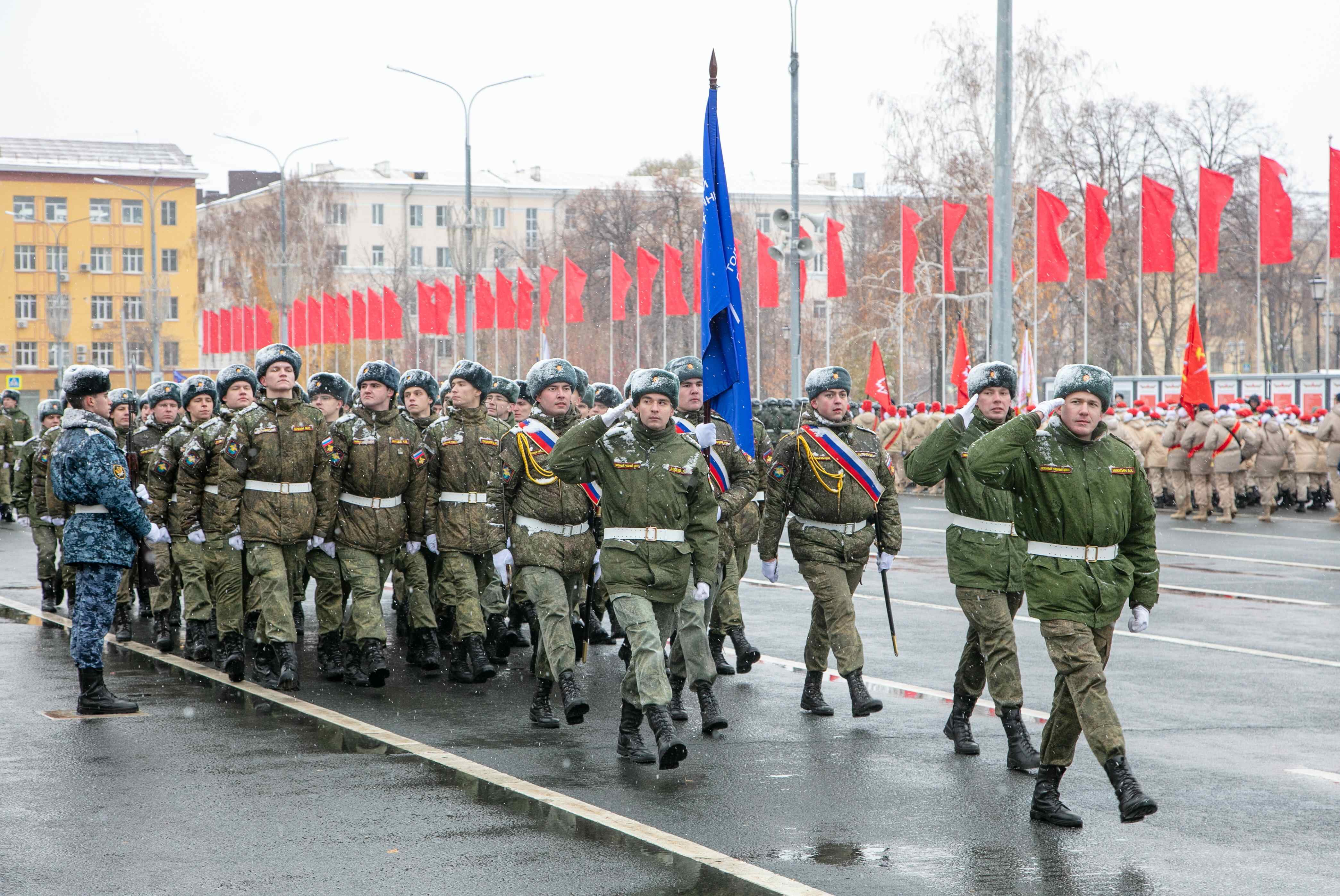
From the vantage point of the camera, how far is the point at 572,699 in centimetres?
825

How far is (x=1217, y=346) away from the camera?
71312 mm

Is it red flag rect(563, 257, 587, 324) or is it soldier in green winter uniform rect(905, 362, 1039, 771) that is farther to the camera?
red flag rect(563, 257, 587, 324)

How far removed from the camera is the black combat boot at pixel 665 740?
739cm

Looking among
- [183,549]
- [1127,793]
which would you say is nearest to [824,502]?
[1127,793]

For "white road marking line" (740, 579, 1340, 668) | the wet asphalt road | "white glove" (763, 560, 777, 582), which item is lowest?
"white road marking line" (740, 579, 1340, 668)

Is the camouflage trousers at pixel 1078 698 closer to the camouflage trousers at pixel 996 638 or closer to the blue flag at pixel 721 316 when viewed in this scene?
the camouflage trousers at pixel 996 638

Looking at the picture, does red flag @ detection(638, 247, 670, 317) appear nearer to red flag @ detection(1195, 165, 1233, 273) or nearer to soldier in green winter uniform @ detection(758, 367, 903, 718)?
red flag @ detection(1195, 165, 1233, 273)

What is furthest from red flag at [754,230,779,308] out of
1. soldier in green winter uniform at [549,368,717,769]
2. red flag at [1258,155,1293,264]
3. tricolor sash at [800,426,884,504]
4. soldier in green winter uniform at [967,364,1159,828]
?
soldier in green winter uniform at [967,364,1159,828]

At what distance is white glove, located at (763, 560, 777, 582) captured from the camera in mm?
9133

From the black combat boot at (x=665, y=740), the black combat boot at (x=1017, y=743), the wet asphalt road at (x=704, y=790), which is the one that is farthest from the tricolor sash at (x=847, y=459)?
the black combat boot at (x=665, y=740)

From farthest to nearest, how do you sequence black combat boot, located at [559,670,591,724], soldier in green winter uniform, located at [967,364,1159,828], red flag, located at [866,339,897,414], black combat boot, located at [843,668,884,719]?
1. red flag, located at [866,339,897,414]
2. black combat boot, located at [843,668,884,719]
3. black combat boot, located at [559,670,591,724]
4. soldier in green winter uniform, located at [967,364,1159,828]

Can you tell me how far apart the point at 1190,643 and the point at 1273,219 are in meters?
21.0

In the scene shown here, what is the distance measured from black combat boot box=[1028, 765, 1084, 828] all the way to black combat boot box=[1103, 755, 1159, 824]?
0.23 metres

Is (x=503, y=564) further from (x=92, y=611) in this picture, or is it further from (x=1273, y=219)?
(x=1273, y=219)
